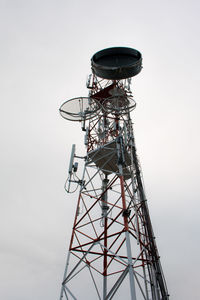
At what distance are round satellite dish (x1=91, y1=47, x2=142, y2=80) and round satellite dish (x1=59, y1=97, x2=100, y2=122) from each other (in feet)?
6.49

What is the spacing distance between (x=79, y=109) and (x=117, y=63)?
11.7 ft

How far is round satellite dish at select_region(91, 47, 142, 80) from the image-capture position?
14430 millimetres

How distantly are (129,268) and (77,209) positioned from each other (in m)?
4.09

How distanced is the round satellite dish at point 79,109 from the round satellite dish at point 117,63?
1977 mm

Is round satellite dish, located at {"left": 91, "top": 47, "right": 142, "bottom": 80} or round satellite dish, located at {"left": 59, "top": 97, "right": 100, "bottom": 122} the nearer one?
round satellite dish, located at {"left": 59, "top": 97, "right": 100, "bottom": 122}

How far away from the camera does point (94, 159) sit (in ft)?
43.2

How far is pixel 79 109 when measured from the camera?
47.9ft

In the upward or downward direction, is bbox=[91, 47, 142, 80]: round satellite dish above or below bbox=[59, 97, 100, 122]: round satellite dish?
above

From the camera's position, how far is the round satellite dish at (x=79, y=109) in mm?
14227

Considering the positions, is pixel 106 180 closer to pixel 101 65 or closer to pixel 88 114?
pixel 88 114

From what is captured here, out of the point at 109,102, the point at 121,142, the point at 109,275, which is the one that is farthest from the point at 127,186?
the point at 109,102

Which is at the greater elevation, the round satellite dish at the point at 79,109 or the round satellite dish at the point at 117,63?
the round satellite dish at the point at 117,63

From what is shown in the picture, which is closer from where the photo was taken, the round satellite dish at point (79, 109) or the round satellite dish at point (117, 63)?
the round satellite dish at point (79, 109)

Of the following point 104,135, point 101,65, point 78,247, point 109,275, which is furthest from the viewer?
point 101,65
